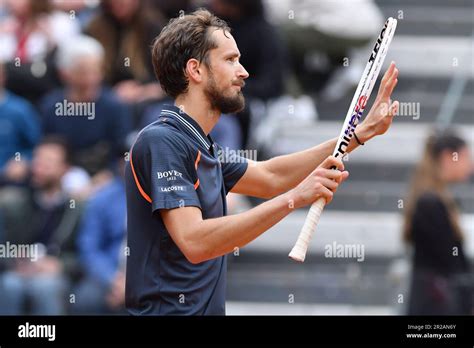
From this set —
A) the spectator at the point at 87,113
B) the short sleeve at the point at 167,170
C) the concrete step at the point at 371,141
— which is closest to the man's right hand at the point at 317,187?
the short sleeve at the point at 167,170

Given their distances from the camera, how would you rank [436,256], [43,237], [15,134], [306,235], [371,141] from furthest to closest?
[371,141] < [15,134] < [43,237] < [436,256] < [306,235]

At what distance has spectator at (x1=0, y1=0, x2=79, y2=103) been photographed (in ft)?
34.0

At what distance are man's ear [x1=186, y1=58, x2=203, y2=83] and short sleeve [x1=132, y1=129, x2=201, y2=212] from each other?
0.29m

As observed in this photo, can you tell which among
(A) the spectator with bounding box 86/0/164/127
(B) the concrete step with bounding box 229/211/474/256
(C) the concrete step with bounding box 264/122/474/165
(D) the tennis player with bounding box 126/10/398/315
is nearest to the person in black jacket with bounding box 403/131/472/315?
(B) the concrete step with bounding box 229/211/474/256

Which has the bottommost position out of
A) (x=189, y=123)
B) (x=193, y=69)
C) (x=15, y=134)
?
(x=189, y=123)

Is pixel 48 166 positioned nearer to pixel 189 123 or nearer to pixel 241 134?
pixel 241 134

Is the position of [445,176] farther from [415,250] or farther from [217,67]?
[217,67]

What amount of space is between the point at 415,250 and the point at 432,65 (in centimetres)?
322

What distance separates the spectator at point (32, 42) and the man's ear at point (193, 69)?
16.8 ft

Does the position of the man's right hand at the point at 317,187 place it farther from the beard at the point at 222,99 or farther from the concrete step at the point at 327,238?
the concrete step at the point at 327,238

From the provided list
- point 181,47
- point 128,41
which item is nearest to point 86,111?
point 128,41

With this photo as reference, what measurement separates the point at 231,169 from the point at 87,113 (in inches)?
165

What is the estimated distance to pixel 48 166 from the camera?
948 centimetres
